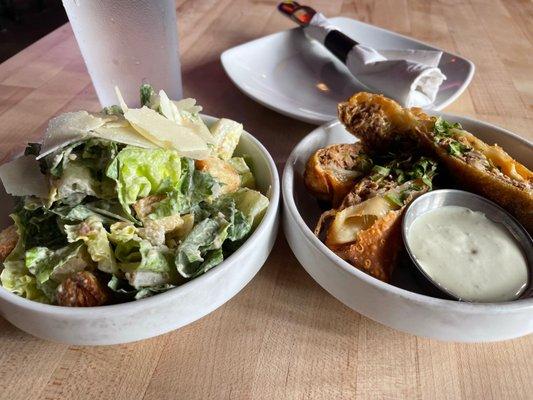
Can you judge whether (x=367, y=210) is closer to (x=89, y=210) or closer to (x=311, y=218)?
(x=311, y=218)

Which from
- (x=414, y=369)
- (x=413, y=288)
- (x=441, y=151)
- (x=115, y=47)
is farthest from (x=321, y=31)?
(x=414, y=369)

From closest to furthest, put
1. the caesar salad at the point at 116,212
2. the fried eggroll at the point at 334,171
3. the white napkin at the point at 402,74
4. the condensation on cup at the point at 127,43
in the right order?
the caesar salad at the point at 116,212
the fried eggroll at the point at 334,171
the condensation on cup at the point at 127,43
the white napkin at the point at 402,74

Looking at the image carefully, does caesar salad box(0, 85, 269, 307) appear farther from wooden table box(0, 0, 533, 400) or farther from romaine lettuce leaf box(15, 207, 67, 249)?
wooden table box(0, 0, 533, 400)

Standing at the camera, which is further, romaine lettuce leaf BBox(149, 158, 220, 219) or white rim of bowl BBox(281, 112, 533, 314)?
romaine lettuce leaf BBox(149, 158, 220, 219)

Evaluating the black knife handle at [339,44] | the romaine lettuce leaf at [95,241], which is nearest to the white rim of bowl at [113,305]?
the romaine lettuce leaf at [95,241]

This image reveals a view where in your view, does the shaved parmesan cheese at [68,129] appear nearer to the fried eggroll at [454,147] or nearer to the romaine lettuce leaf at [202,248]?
the romaine lettuce leaf at [202,248]

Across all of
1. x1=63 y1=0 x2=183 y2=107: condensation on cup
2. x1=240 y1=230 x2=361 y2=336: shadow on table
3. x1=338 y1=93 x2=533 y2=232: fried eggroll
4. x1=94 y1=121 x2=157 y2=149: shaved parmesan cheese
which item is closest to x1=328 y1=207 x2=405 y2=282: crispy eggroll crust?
x1=240 y1=230 x2=361 y2=336: shadow on table
